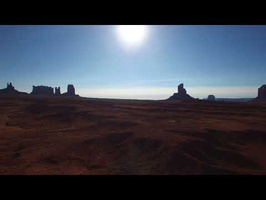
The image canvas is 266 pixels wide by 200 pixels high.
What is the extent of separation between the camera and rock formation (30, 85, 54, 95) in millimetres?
83512

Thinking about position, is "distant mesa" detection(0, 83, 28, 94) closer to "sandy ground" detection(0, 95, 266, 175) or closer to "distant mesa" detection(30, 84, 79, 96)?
"distant mesa" detection(30, 84, 79, 96)

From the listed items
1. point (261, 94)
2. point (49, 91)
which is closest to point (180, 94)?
point (261, 94)

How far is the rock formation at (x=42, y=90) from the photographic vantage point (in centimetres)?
8351

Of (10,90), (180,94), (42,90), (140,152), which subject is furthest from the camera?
(42,90)

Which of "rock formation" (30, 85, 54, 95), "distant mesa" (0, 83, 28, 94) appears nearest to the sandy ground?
"distant mesa" (0, 83, 28, 94)

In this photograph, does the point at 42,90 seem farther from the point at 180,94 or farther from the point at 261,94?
the point at 261,94

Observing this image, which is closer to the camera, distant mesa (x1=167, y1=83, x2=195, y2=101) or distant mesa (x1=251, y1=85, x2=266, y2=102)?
distant mesa (x1=251, y1=85, x2=266, y2=102)

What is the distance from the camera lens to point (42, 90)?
278 feet

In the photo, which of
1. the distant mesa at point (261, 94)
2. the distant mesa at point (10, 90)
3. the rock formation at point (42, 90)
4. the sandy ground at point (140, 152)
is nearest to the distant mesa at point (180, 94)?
the distant mesa at point (261, 94)

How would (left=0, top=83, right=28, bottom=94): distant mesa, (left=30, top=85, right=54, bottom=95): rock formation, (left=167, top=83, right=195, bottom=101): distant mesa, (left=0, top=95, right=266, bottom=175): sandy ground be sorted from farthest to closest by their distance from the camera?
(left=30, top=85, right=54, bottom=95): rock formation → (left=167, top=83, right=195, bottom=101): distant mesa → (left=0, top=83, right=28, bottom=94): distant mesa → (left=0, top=95, right=266, bottom=175): sandy ground
